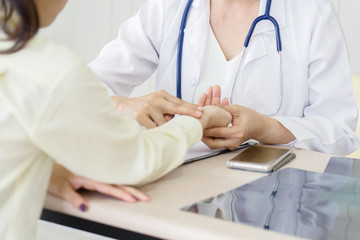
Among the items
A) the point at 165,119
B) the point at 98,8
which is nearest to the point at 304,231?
the point at 165,119

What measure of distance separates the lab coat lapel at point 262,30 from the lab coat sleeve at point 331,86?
0.10m

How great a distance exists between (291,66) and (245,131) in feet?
1.09

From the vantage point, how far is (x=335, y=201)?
2.46 ft

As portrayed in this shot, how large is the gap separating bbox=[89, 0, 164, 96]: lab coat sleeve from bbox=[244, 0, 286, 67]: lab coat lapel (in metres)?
0.27

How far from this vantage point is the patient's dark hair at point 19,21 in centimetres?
61

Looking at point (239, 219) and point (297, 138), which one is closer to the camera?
point (239, 219)

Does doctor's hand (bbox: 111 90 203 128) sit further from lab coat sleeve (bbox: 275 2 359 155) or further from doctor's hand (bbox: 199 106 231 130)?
lab coat sleeve (bbox: 275 2 359 155)

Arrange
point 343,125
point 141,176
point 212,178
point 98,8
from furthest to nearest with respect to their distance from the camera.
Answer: point 98,8
point 343,125
point 212,178
point 141,176

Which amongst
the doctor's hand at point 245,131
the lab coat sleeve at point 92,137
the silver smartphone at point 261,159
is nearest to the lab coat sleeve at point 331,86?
the doctor's hand at point 245,131

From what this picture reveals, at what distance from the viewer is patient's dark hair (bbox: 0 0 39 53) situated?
61cm

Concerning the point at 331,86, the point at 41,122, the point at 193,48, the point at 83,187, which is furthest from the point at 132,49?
the point at 41,122

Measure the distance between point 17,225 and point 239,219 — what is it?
286 mm

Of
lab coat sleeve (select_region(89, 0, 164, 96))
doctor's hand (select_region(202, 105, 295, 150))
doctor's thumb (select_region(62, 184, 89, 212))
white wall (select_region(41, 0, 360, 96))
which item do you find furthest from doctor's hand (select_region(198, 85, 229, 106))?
white wall (select_region(41, 0, 360, 96))

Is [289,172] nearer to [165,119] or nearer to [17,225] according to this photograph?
[165,119]
